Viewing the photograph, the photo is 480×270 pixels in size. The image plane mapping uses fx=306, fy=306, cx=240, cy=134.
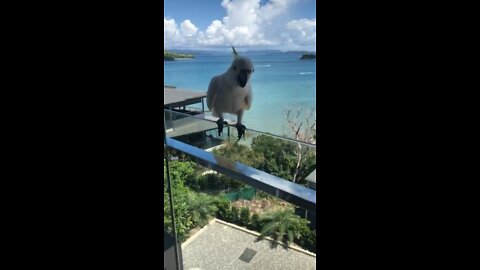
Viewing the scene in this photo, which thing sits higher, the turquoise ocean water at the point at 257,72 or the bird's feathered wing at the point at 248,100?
the turquoise ocean water at the point at 257,72

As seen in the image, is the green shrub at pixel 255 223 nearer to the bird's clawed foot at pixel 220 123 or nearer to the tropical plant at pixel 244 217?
the tropical plant at pixel 244 217

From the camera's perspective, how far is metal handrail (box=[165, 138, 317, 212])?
0.87 meters

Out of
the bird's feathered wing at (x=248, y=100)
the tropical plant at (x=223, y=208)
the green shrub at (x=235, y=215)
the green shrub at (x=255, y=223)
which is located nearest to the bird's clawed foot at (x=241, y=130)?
the bird's feathered wing at (x=248, y=100)

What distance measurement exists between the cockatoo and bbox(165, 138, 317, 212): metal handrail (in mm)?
320

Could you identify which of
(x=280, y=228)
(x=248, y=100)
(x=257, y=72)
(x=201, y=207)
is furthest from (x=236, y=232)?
(x=257, y=72)

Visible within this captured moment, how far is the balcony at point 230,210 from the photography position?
1328mm

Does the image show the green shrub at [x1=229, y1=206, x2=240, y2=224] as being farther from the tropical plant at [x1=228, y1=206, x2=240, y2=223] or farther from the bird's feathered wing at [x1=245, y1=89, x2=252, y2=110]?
the bird's feathered wing at [x1=245, y1=89, x2=252, y2=110]

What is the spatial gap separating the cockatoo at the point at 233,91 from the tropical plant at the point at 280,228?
4.20 ft

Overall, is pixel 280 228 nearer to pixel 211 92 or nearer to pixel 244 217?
pixel 244 217

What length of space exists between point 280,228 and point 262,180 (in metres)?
1.82

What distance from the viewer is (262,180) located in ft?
3.29

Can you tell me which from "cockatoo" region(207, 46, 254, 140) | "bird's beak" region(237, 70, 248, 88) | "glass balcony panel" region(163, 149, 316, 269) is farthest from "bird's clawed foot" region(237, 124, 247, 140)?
"glass balcony panel" region(163, 149, 316, 269)
